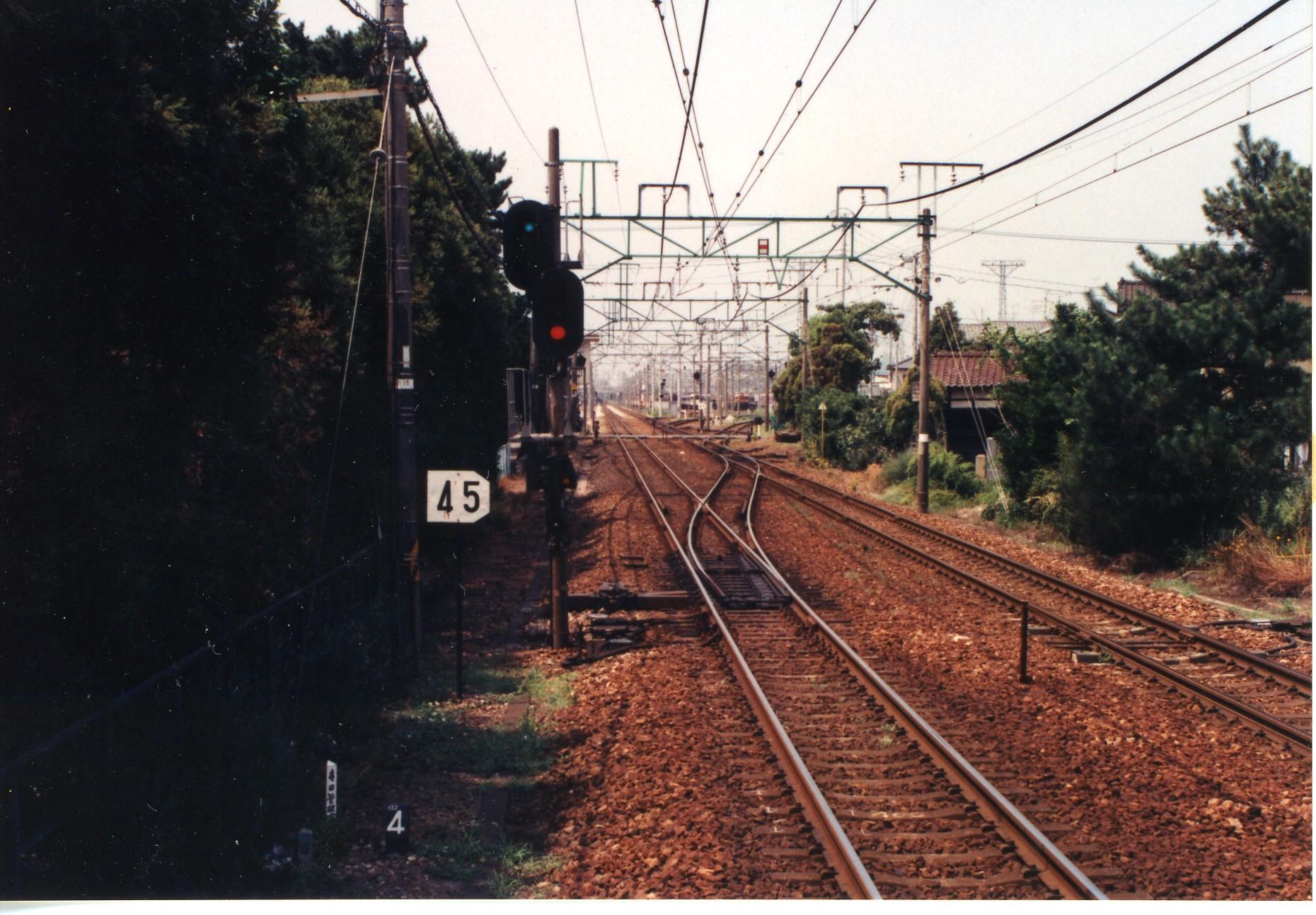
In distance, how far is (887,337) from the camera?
60594 millimetres

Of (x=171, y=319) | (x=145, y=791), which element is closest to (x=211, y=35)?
(x=171, y=319)

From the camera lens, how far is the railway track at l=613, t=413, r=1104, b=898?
552 centimetres

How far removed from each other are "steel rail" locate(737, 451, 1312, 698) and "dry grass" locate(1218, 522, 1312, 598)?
5.91 feet

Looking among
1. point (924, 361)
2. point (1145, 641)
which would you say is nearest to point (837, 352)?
point (924, 361)

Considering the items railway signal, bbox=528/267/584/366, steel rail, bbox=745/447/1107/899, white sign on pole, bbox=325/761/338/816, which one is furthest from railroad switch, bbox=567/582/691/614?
white sign on pole, bbox=325/761/338/816

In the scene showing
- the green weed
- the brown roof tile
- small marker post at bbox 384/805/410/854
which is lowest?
small marker post at bbox 384/805/410/854

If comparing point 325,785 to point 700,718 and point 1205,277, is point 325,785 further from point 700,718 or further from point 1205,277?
point 1205,277

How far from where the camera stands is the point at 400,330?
9.98 m

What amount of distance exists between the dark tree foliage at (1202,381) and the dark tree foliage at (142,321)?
1011 centimetres

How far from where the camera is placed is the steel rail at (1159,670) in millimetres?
7742

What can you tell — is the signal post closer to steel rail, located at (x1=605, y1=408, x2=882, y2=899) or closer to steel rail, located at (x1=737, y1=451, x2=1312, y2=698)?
steel rail, located at (x1=605, y1=408, x2=882, y2=899)

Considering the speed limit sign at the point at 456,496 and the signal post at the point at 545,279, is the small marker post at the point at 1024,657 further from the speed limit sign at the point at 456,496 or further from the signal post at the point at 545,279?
the speed limit sign at the point at 456,496
